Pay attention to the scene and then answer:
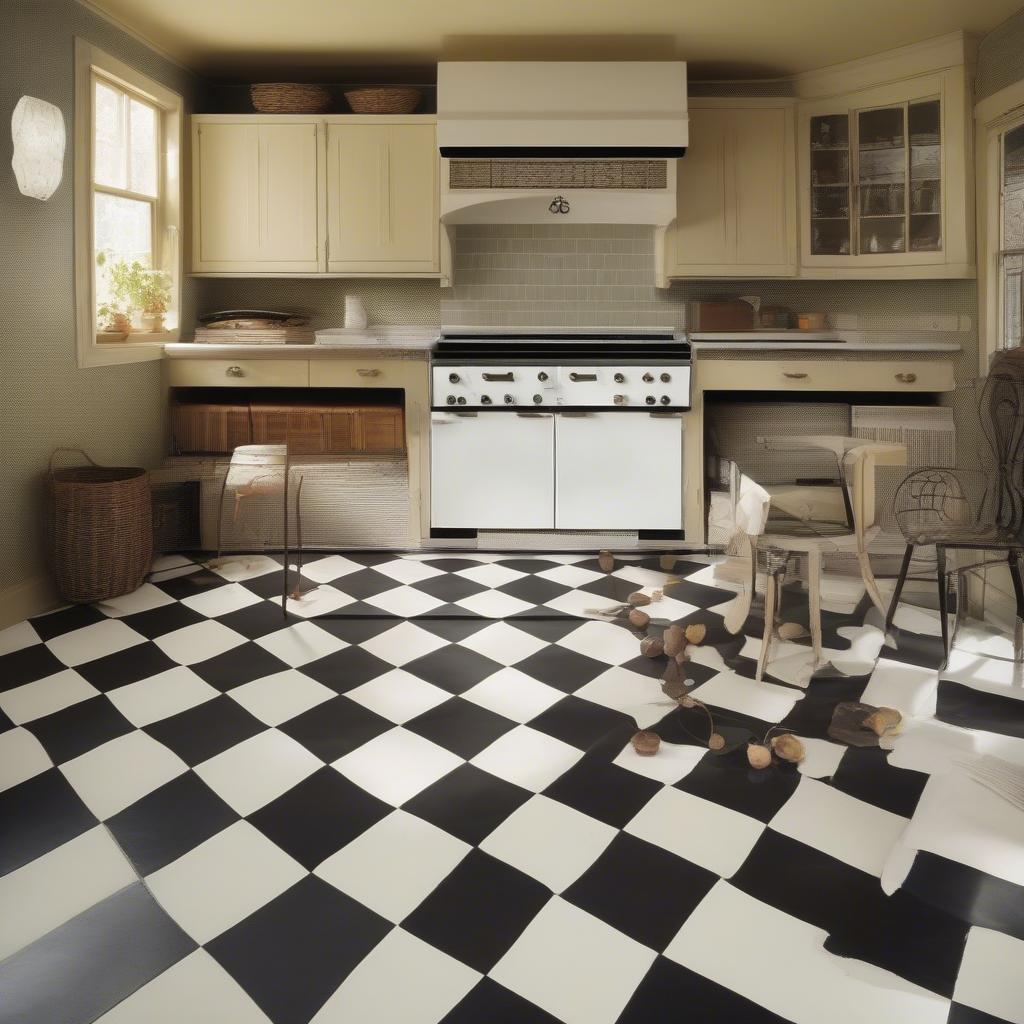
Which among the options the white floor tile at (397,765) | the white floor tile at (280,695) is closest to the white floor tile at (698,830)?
the white floor tile at (397,765)

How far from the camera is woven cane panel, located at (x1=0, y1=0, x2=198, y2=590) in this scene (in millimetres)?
3406

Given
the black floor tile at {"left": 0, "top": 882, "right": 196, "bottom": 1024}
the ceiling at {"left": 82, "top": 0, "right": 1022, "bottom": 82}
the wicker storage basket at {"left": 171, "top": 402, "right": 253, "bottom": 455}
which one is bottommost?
the black floor tile at {"left": 0, "top": 882, "right": 196, "bottom": 1024}

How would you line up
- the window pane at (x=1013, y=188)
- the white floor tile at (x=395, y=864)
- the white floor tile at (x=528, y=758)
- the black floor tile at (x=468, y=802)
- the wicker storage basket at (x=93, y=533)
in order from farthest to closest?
the window pane at (x=1013, y=188) → the wicker storage basket at (x=93, y=533) → the white floor tile at (x=528, y=758) → the black floor tile at (x=468, y=802) → the white floor tile at (x=395, y=864)

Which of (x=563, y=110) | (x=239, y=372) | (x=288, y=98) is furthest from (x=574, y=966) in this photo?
(x=288, y=98)

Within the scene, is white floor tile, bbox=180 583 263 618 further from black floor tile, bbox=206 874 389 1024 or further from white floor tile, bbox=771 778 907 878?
white floor tile, bbox=771 778 907 878

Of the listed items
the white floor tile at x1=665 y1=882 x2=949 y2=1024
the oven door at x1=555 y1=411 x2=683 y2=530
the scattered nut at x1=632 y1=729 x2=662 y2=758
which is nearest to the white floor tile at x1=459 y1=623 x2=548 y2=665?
the scattered nut at x1=632 y1=729 x2=662 y2=758

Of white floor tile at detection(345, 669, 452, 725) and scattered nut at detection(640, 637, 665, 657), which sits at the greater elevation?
scattered nut at detection(640, 637, 665, 657)

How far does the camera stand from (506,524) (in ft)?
14.9

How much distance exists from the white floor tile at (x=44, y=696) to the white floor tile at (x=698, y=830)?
70.4 inches

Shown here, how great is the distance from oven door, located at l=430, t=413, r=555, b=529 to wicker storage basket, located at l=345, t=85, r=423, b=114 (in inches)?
68.2

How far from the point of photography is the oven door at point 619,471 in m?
4.46

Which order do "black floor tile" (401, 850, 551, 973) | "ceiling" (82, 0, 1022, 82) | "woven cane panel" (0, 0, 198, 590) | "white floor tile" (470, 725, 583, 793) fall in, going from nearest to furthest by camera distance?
"black floor tile" (401, 850, 551, 973) → "white floor tile" (470, 725, 583, 793) → "woven cane panel" (0, 0, 198, 590) → "ceiling" (82, 0, 1022, 82)

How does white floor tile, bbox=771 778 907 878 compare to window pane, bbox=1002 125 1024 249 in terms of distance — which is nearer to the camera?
white floor tile, bbox=771 778 907 878

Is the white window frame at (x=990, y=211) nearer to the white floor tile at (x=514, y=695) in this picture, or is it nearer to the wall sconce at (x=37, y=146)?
the white floor tile at (x=514, y=695)
